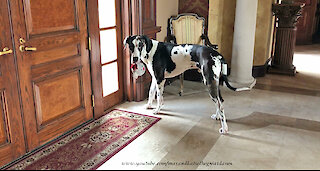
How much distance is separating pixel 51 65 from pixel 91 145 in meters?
0.82

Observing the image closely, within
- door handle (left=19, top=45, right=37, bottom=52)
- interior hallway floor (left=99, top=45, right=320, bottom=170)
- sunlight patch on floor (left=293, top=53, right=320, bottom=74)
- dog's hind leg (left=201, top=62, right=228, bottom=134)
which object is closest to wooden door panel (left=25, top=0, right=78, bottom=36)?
door handle (left=19, top=45, right=37, bottom=52)

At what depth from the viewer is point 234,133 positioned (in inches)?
117

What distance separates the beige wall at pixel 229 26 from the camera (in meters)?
4.64

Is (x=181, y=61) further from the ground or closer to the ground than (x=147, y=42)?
closer to the ground

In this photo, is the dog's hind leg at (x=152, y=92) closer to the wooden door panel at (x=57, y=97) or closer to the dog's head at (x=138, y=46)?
the dog's head at (x=138, y=46)

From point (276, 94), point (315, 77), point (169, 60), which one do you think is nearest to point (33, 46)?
point (169, 60)

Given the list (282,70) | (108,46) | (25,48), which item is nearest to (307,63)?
(282,70)

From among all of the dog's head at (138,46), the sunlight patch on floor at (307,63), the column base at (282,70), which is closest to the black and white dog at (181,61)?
the dog's head at (138,46)

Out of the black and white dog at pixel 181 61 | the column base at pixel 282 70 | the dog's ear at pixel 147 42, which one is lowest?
the column base at pixel 282 70

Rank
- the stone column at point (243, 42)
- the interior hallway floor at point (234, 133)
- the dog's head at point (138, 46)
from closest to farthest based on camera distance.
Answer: the interior hallway floor at point (234, 133) → the dog's head at point (138, 46) → the stone column at point (243, 42)

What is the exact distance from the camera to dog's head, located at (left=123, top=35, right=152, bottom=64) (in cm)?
313

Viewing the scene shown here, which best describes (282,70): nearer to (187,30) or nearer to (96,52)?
(187,30)

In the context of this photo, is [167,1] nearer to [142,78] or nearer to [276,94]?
[142,78]

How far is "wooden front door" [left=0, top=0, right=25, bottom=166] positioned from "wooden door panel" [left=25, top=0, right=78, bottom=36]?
202mm
